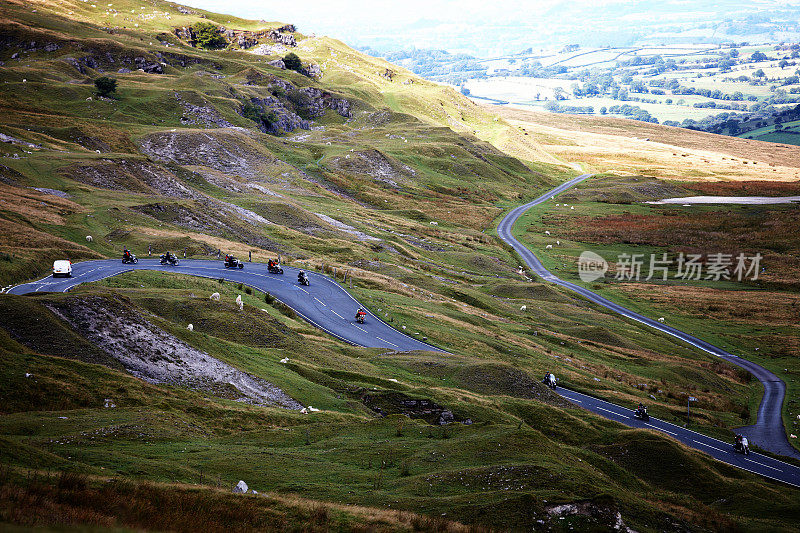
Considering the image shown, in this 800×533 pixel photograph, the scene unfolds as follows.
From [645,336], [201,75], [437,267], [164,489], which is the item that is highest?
[201,75]

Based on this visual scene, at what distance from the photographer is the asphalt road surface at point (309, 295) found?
5759cm

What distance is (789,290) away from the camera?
111188 millimetres

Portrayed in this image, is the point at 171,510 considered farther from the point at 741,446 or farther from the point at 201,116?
the point at 201,116

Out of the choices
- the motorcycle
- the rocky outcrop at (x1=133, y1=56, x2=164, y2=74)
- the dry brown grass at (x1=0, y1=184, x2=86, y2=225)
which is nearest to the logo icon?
the motorcycle

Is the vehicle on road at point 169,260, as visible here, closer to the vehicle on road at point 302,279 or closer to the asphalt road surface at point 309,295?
the asphalt road surface at point 309,295

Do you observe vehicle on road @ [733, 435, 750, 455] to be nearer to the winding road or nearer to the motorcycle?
the winding road

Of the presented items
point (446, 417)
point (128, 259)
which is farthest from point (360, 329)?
point (128, 259)

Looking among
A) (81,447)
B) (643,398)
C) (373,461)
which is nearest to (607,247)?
(643,398)

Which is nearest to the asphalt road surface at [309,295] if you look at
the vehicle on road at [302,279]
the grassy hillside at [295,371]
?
the vehicle on road at [302,279]

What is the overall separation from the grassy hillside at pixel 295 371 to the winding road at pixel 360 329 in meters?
2.78

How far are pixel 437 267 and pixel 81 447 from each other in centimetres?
8682

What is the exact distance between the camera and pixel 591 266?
12875 centimetres

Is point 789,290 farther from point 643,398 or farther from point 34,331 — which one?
point 34,331

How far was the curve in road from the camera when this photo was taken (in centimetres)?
5552
